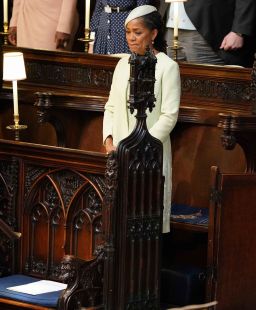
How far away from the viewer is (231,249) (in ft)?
22.7

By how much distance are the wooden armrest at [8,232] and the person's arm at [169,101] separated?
975 millimetres

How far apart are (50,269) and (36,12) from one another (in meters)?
3.00

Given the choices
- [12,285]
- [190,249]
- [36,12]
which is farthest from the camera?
[36,12]

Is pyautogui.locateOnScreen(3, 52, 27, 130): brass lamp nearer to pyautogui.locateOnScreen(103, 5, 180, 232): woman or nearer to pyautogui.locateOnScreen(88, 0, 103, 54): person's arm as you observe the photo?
pyautogui.locateOnScreen(103, 5, 180, 232): woman

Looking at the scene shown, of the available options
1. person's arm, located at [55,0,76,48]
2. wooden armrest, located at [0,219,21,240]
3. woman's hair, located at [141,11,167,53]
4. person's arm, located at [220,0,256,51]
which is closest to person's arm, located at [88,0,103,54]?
person's arm, located at [55,0,76,48]

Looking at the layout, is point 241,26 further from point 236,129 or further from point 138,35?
point 236,129

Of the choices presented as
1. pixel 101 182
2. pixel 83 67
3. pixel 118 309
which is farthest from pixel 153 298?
pixel 83 67

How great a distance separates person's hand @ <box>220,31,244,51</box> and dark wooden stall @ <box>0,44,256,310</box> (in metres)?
0.75

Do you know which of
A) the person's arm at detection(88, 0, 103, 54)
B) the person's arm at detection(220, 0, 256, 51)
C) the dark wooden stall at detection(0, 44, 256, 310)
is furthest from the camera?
the person's arm at detection(88, 0, 103, 54)

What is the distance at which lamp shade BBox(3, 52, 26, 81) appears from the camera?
7.88m

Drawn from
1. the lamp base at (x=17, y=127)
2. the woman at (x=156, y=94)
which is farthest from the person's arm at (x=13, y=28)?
the woman at (x=156, y=94)

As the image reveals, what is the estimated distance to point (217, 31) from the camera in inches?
337

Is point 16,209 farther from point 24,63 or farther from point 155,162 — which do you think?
point 24,63

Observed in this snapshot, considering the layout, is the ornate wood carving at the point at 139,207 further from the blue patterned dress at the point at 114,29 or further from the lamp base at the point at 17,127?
the blue patterned dress at the point at 114,29
